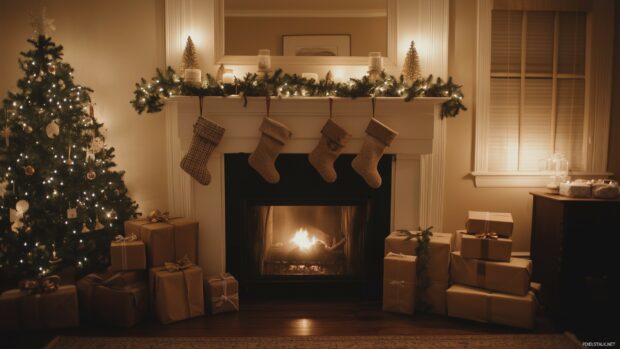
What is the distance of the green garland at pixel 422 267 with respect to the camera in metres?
2.68

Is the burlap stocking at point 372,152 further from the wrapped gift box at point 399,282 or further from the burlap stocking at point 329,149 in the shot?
the wrapped gift box at point 399,282

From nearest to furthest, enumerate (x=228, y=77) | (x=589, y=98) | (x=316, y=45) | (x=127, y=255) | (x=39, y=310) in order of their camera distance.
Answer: (x=39, y=310) → (x=127, y=255) → (x=228, y=77) → (x=316, y=45) → (x=589, y=98)

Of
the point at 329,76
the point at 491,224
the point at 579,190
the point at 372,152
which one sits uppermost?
the point at 329,76

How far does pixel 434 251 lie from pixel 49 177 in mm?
2775

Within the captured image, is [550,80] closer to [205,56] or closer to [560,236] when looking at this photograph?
[560,236]

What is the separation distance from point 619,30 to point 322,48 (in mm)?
2401

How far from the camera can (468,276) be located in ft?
8.59

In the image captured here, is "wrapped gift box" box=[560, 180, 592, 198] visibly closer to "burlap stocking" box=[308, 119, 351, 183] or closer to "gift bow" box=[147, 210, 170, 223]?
"burlap stocking" box=[308, 119, 351, 183]

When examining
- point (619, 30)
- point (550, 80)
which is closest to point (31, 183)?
point (550, 80)

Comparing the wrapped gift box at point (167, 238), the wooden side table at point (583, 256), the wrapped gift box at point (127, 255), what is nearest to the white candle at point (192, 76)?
the wrapped gift box at point (167, 238)

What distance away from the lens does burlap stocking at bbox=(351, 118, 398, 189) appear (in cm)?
267

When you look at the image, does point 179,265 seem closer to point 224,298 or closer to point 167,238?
point 167,238

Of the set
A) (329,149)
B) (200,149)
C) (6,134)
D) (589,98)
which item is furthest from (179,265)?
(589,98)

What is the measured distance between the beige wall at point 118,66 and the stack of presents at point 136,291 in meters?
0.56
